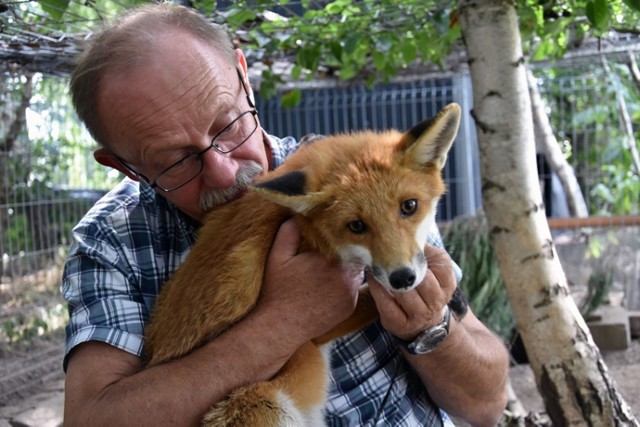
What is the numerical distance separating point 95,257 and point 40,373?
3910mm

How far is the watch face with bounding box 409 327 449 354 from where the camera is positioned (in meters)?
2.06

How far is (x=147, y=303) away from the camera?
229 centimetres

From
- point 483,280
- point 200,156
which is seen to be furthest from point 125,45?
point 483,280

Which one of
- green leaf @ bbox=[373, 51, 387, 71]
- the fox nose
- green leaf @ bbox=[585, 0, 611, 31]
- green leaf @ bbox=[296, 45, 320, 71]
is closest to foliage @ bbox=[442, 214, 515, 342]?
green leaf @ bbox=[373, 51, 387, 71]

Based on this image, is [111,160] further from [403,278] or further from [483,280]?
[483,280]

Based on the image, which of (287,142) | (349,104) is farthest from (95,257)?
(349,104)

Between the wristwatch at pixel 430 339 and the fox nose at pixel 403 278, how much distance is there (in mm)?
222

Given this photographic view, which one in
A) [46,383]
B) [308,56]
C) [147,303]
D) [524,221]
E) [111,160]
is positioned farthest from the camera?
[46,383]

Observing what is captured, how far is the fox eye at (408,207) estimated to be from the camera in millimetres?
2023

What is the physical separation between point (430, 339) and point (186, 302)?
768 mm

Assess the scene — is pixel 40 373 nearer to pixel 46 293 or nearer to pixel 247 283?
pixel 46 293

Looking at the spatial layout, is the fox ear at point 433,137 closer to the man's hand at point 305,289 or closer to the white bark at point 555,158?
the man's hand at point 305,289

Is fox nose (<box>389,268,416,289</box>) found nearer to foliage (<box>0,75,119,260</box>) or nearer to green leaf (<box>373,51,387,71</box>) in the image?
green leaf (<box>373,51,387,71</box>)

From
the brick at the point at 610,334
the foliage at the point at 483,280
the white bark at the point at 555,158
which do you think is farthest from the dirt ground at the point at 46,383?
the white bark at the point at 555,158
